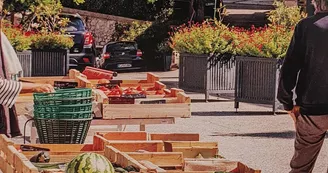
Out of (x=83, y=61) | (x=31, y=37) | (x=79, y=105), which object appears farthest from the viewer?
(x=83, y=61)

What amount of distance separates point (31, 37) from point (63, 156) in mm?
16253

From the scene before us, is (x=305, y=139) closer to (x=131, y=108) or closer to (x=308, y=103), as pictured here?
(x=308, y=103)

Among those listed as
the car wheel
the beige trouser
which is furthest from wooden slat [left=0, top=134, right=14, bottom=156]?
the car wheel

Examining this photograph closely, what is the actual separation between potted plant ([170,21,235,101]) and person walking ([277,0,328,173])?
13.0 meters

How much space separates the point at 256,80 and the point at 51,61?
22.8 feet

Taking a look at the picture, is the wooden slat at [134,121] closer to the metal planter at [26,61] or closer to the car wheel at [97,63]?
the metal planter at [26,61]

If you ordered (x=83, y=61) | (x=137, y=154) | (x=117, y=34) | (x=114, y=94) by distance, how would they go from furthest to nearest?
(x=117, y=34) < (x=83, y=61) < (x=114, y=94) < (x=137, y=154)

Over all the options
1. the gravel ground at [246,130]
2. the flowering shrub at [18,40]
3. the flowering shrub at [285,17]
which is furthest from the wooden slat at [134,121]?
the flowering shrub at [18,40]

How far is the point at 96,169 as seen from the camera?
6.38 m

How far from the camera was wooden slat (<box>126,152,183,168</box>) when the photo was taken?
816cm

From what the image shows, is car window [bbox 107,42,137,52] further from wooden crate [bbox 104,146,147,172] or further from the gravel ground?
wooden crate [bbox 104,146,147,172]

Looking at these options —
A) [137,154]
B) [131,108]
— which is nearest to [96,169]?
[137,154]

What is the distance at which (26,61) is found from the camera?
76.9 ft

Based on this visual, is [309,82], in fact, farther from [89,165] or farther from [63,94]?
[63,94]
